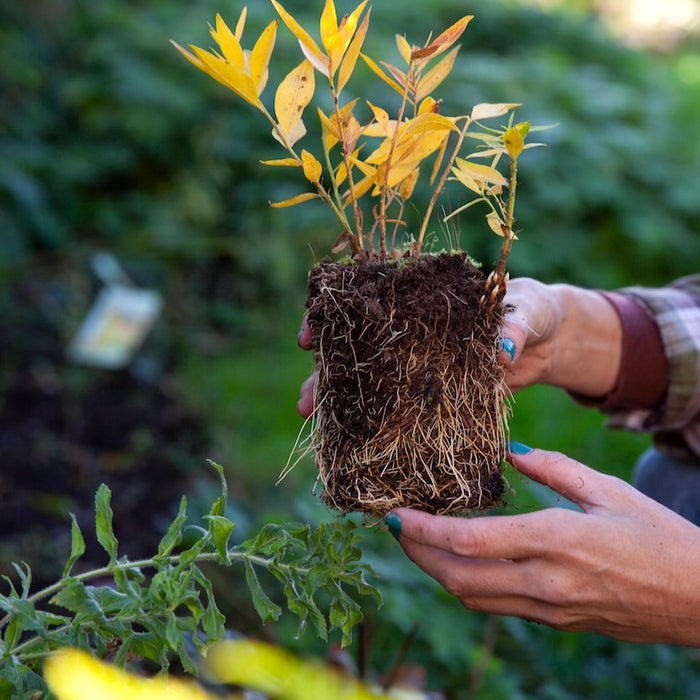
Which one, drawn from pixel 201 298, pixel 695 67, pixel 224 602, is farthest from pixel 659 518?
pixel 695 67

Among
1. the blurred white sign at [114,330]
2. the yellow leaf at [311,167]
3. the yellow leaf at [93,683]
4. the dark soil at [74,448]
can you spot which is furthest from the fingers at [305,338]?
the blurred white sign at [114,330]

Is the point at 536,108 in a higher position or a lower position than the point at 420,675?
higher

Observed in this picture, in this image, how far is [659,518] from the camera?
1.28m

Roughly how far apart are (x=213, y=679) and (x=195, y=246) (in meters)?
3.46

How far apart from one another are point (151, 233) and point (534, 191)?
2.16m

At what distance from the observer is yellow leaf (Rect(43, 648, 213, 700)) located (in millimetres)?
839

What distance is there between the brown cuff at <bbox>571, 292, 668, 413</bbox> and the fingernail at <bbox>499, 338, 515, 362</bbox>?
0.58m

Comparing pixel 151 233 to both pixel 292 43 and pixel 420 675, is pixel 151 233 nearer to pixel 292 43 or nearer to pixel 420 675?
pixel 292 43

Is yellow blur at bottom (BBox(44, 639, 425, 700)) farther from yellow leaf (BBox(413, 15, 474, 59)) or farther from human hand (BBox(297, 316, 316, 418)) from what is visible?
yellow leaf (BBox(413, 15, 474, 59))

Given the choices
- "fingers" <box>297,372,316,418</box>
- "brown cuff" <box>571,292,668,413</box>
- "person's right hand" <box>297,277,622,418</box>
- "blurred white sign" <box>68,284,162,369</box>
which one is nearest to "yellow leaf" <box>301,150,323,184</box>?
"fingers" <box>297,372,316,418</box>

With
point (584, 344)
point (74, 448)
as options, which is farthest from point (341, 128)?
point (74, 448)

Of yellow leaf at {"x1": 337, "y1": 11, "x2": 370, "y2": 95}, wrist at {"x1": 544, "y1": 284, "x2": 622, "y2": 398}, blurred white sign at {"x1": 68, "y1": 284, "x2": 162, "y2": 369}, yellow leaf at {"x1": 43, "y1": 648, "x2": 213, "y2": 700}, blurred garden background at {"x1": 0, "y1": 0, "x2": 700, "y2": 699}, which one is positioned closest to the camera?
yellow leaf at {"x1": 43, "y1": 648, "x2": 213, "y2": 700}

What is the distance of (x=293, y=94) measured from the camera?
1.30 m

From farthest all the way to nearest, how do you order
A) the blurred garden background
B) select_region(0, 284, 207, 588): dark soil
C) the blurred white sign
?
the blurred white sign, the blurred garden background, select_region(0, 284, 207, 588): dark soil
